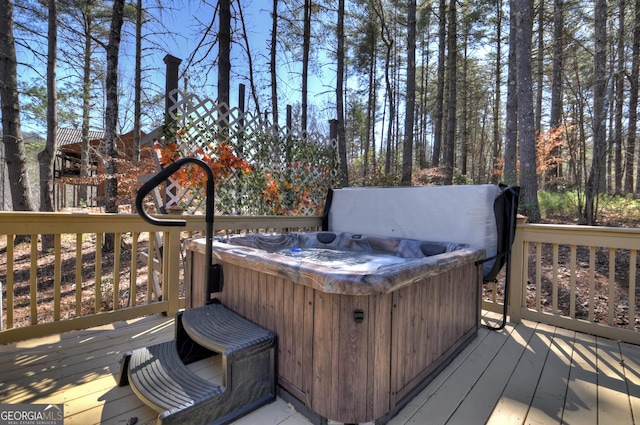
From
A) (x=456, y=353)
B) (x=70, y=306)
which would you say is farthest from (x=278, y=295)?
(x=70, y=306)

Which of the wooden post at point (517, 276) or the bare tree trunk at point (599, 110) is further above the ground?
the bare tree trunk at point (599, 110)

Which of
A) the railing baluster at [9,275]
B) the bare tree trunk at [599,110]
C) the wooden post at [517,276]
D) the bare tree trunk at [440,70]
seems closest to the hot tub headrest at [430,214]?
the wooden post at [517,276]

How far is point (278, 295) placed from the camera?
1.51 m

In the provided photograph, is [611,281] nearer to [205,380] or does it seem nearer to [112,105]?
[205,380]

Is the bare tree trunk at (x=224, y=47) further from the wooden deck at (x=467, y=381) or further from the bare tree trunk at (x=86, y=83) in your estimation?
the bare tree trunk at (x=86, y=83)

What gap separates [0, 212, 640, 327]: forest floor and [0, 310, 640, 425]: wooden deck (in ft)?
1.33

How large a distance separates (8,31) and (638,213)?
11.8 metres

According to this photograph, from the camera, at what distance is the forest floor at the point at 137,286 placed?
9.73 feet

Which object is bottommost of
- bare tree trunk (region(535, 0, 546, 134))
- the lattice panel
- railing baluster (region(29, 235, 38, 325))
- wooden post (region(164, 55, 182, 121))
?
railing baluster (region(29, 235, 38, 325))

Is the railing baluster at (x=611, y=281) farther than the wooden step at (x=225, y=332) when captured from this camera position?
Yes

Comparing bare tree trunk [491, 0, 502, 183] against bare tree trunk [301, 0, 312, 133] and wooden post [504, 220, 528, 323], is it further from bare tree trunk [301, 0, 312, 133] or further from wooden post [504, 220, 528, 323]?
wooden post [504, 220, 528, 323]

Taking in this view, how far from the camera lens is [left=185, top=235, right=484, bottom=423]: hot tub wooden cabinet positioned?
1.23 m

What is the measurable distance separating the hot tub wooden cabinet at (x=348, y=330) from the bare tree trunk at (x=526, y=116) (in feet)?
14.2

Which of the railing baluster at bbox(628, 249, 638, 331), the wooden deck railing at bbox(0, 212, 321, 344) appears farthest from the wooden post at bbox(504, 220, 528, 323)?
the wooden deck railing at bbox(0, 212, 321, 344)
